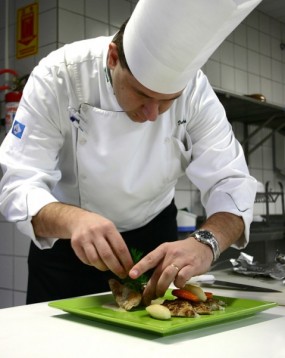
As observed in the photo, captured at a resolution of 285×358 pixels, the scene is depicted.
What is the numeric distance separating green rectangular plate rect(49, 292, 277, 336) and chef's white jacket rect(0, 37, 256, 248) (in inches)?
8.7

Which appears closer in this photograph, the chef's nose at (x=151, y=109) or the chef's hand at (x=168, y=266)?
the chef's hand at (x=168, y=266)

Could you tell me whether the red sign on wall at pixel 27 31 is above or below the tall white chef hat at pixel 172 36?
above

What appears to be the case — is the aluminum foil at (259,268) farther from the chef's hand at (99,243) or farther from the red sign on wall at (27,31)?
the red sign on wall at (27,31)

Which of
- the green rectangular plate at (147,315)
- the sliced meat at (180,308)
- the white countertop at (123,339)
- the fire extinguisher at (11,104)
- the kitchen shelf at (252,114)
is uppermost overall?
the kitchen shelf at (252,114)

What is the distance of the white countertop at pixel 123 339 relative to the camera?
1.97ft

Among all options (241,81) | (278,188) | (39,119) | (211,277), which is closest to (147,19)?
(39,119)

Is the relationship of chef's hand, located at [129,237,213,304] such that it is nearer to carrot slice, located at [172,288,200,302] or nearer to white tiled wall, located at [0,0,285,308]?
carrot slice, located at [172,288,200,302]

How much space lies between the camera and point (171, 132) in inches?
46.6

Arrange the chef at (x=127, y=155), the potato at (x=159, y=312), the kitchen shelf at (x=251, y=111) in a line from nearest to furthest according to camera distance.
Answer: the potato at (x=159, y=312), the chef at (x=127, y=155), the kitchen shelf at (x=251, y=111)

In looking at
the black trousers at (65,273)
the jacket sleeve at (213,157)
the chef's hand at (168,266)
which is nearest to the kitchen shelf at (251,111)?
the jacket sleeve at (213,157)

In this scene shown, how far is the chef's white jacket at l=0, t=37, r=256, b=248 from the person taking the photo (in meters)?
1.07

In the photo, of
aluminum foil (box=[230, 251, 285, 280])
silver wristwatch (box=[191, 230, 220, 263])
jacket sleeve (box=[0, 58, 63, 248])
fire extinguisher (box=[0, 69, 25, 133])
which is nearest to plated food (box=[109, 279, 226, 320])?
silver wristwatch (box=[191, 230, 220, 263])

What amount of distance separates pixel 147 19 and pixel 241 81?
2.25 m

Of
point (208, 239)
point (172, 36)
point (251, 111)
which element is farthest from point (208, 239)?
point (251, 111)
